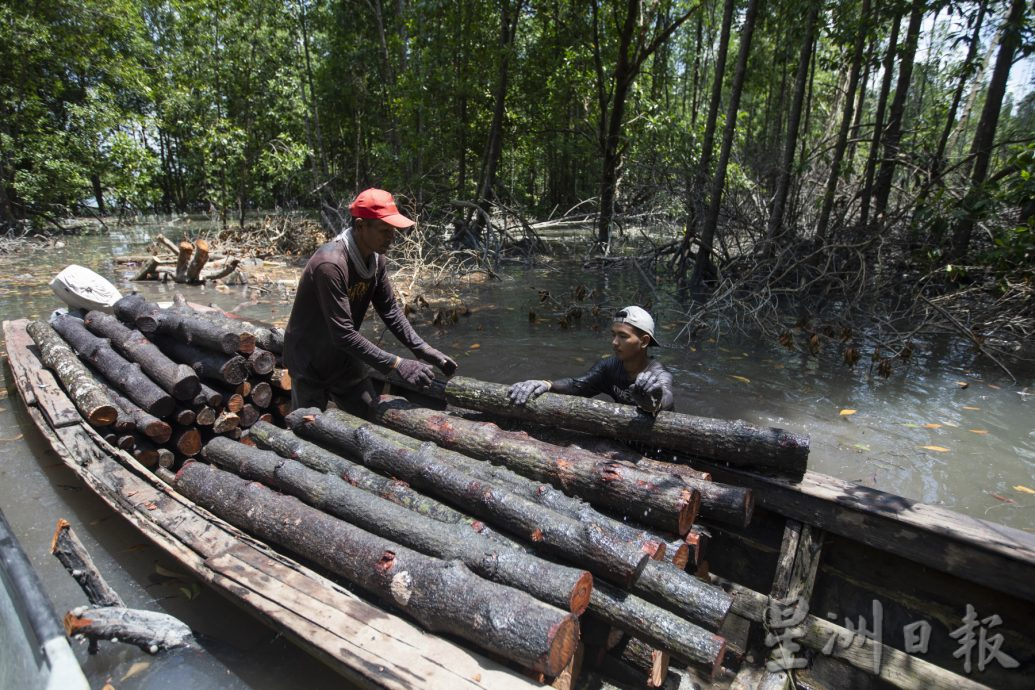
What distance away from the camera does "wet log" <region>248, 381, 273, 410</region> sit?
4.57 meters

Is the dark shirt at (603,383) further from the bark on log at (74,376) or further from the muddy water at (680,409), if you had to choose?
the bark on log at (74,376)

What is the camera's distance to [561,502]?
2.79 m

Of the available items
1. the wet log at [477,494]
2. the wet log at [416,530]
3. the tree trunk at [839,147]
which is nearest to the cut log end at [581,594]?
the wet log at [416,530]

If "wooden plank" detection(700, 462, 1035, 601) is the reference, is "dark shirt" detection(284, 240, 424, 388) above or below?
above

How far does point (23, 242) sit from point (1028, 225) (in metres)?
23.4

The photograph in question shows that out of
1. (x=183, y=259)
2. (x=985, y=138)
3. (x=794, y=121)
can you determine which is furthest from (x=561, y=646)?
(x=183, y=259)

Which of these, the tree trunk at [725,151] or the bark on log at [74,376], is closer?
the bark on log at [74,376]

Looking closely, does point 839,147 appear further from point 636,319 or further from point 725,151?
point 636,319

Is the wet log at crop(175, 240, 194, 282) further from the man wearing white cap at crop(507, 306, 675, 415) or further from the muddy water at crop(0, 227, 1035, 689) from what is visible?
the man wearing white cap at crop(507, 306, 675, 415)

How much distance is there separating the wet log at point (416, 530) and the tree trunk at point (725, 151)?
7866 millimetres

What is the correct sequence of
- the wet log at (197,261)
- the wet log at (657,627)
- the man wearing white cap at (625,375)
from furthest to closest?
the wet log at (197,261) → the man wearing white cap at (625,375) → the wet log at (657,627)

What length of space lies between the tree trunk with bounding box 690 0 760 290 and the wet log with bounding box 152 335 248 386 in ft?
24.7

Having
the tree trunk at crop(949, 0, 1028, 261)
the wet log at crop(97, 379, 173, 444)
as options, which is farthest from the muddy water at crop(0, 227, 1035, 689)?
the tree trunk at crop(949, 0, 1028, 261)

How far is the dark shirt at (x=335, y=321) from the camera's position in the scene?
3.63 m
